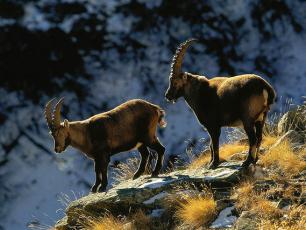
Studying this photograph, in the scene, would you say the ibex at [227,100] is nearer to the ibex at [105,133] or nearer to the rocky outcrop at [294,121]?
the ibex at [105,133]

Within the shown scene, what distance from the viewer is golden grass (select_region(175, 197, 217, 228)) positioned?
8.67 m

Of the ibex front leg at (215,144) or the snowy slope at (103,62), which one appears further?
the snowy slope at (103,62)

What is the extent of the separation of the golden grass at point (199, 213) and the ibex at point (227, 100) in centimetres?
112

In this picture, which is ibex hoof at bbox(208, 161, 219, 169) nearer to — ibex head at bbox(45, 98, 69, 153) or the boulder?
the boulder

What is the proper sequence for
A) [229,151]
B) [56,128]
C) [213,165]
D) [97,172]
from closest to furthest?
[213,165] → [56,128] → [97,172] → [229,151]

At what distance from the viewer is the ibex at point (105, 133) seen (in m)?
10.9

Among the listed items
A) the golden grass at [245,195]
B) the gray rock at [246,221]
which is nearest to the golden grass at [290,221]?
the gray rock at [246,221]

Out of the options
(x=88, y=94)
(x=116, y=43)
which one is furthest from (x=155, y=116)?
(x=116, y=43)

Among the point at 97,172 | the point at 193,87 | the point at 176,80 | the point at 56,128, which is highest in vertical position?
the point at 176,80

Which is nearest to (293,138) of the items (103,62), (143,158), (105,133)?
(143,158)

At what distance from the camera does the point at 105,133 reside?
432 inches

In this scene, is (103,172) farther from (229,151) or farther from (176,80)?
(229,151)

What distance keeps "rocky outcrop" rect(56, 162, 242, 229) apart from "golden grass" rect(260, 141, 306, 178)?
19.0 inches

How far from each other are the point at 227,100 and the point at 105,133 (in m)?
2.27
